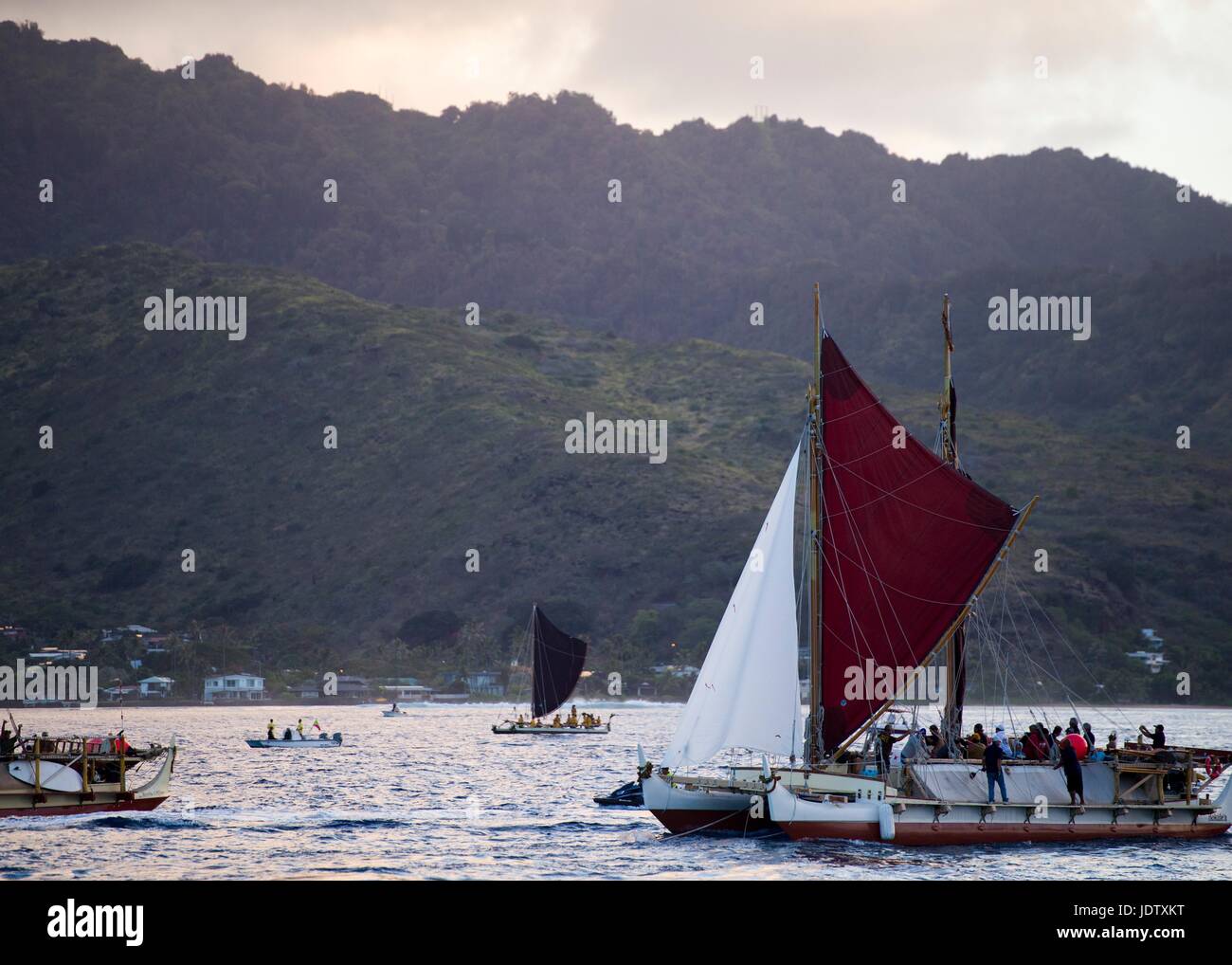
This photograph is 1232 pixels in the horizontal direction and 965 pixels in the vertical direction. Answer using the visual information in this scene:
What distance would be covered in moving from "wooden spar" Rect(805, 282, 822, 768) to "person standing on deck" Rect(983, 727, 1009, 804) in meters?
4.82

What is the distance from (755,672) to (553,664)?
101 m

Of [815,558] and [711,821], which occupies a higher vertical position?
[815,558]

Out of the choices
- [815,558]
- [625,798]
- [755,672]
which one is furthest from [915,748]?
[625,798]

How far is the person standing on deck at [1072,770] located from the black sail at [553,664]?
94.5 metres

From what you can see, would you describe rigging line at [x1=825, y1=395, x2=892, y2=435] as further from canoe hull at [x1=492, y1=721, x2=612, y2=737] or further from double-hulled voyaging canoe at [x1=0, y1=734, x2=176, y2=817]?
canoe hull at [x1=492, y1=721, x2=612, y2=737]

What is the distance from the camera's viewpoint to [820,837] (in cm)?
4744

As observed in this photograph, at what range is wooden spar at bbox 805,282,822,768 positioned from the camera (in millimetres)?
49438


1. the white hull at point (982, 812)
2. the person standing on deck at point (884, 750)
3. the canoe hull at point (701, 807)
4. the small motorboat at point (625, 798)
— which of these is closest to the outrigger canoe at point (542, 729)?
the small motorboat at point (625, 798)

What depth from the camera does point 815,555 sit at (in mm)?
51125

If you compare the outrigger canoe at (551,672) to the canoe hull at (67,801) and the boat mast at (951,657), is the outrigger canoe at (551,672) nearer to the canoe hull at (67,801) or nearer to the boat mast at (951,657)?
the canoe hull at (67,801)

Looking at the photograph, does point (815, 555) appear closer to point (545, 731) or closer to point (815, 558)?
point (815, 558)
